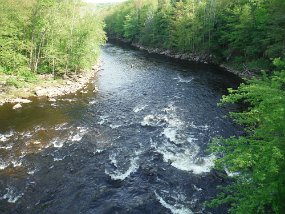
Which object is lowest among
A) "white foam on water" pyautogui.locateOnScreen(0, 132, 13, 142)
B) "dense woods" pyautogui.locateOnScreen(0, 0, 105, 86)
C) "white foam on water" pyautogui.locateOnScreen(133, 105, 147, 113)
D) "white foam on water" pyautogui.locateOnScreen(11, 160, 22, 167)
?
"white foam on water" pyautogui.locateOnScreen(0, 132, 13, 142)

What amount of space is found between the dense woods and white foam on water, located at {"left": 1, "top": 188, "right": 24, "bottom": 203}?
72.5ft

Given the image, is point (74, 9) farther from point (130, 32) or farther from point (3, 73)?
point (130, 32)

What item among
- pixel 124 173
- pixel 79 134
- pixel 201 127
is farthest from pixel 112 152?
pixel 201 127

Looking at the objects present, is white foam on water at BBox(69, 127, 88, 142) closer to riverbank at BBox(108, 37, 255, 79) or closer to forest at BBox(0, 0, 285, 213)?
forest at BBox(0, 0, 285, 213)

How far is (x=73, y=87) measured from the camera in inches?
1716

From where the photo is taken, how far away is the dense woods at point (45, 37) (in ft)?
134

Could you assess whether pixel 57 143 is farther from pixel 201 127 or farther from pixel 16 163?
pixel 201 127

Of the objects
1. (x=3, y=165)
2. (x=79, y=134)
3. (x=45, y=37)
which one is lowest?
(x=3, y=165)

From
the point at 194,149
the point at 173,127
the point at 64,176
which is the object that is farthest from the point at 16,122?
the point at 194,149

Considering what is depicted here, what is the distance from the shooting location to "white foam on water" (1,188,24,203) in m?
18.8

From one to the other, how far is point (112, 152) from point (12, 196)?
9126mm

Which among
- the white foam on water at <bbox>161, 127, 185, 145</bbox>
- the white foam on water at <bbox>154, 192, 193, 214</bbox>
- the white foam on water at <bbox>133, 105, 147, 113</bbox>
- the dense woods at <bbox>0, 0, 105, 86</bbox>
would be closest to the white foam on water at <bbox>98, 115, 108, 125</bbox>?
the white foam on water at <bbox>133, 105, 147, 113</bbox>

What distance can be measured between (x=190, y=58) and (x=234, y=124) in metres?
43.6

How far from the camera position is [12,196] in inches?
756
